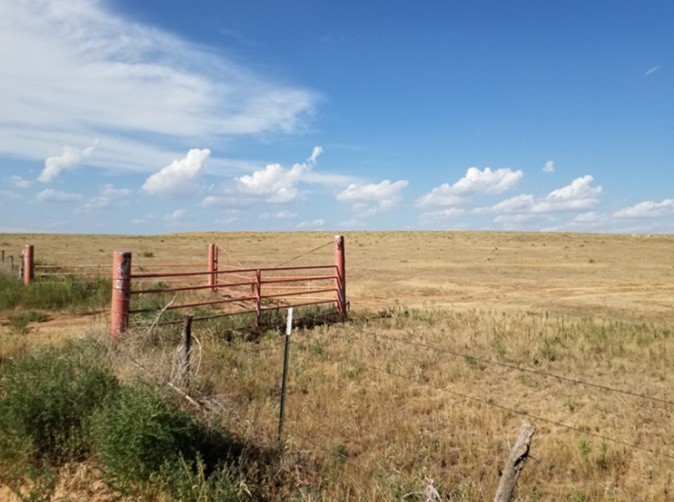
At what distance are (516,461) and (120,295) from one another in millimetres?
7785

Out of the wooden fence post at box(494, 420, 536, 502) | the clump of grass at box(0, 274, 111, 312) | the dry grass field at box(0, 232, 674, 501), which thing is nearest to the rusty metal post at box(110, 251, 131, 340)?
the dry grass field at box(0, 232, 674, 501)

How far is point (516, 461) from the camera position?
3.54 m

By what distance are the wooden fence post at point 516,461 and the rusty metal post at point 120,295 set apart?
752 centimetres

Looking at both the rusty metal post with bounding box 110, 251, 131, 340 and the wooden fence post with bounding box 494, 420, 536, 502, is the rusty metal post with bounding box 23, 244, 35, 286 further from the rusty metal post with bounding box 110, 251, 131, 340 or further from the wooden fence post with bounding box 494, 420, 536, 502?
the wooden fence post with bounding box 494, 420, 536, 502

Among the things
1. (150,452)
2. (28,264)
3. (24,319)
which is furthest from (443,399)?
(28,264)

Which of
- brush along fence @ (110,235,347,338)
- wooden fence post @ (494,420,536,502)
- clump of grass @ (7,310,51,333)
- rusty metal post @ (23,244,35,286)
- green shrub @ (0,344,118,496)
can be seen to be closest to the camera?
wooden fence post @ (494,420,536,502)

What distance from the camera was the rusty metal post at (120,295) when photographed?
9.25m

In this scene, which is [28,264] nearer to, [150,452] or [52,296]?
[52,296]

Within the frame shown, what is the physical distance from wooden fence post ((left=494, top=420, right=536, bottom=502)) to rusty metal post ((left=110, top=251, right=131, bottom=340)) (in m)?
7.52

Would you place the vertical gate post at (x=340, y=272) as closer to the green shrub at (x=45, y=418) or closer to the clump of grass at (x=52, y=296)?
the clump of grass at (x=52, y=296)

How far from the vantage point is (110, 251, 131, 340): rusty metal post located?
30.3ft

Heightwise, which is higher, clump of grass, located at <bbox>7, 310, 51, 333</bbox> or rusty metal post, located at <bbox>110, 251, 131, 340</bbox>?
rusty metal post, located at <bbox>110, 251, 131, 340</bbox>

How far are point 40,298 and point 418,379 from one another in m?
11.8

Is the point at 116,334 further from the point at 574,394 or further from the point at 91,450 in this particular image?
the point at 574,394
